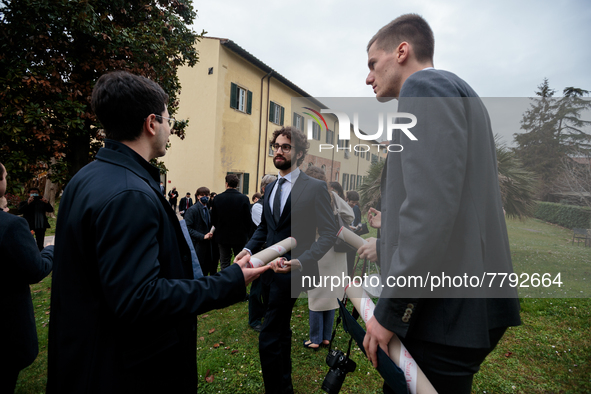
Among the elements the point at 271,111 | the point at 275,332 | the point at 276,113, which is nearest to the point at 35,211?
the point at 275,332

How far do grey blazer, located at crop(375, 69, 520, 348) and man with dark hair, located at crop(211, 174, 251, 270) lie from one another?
4546mm

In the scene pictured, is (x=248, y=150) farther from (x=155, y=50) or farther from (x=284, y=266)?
(x=284, y=266)

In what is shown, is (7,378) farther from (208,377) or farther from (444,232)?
(444,232)

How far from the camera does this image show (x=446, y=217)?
3.35 feet

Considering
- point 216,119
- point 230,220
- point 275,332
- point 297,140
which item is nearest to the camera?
point 275,332

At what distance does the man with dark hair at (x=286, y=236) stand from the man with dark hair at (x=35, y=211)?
8425mm

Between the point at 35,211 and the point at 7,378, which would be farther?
the point at 35,211

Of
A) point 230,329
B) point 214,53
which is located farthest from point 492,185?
point 214,53

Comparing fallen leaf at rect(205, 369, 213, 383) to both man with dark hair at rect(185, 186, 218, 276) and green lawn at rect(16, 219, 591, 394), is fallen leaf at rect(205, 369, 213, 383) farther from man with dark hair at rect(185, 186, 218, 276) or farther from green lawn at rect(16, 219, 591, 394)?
man with dark hair at rect(185, 186, 218, 276)

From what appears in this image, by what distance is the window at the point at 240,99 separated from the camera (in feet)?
53.3

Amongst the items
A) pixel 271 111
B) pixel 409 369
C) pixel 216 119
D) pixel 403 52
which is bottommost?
pixel 409 369

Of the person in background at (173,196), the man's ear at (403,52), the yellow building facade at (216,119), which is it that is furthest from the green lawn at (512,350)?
the yellow building facade at (216,119)

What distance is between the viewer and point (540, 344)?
13.0ft

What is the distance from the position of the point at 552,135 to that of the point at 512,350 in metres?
3.20
